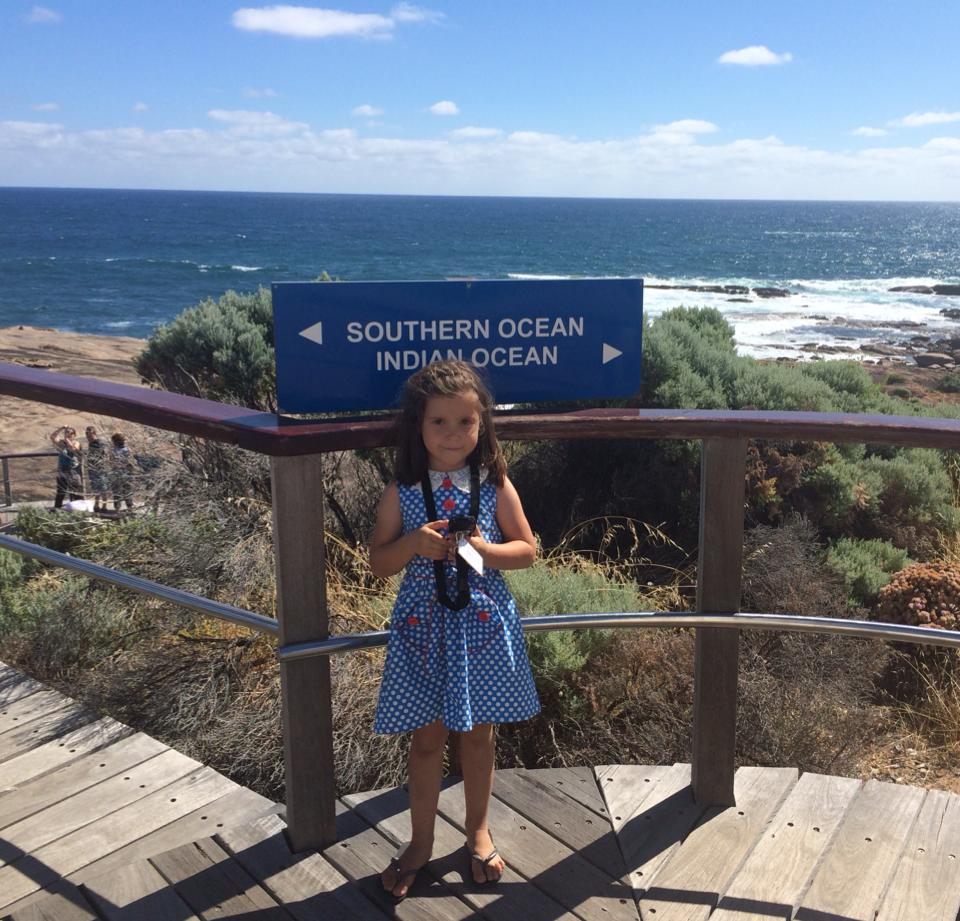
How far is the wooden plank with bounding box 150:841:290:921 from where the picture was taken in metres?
2.22

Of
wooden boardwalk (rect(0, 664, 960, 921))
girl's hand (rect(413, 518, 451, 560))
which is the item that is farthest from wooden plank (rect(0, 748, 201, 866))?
girl's hand (rect(413, 518, 451, 560))

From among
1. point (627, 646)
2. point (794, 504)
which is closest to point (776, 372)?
point (794, 504)

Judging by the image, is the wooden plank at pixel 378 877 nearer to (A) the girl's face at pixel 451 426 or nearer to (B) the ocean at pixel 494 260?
(A) the girl's face at pixel 451 426

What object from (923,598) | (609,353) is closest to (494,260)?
(923,598)

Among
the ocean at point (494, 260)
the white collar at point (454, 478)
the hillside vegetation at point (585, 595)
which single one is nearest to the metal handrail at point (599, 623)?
the white collar at point (454, 478)

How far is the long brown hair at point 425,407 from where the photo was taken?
84.6 inches

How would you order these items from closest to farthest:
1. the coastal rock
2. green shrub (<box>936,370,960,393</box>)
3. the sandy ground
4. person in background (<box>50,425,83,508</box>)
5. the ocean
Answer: person in background (<box>50,425,83,508</box>)
the sandy ground
green shrub (<box>936,370,960,393</box>)
the coastal rock
the ocean

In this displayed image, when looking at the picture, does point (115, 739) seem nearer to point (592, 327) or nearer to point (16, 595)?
point (592, 327)

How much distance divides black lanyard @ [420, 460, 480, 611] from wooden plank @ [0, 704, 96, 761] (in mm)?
1523

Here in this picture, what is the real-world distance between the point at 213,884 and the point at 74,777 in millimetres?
811

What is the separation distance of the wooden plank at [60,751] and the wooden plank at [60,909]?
2.28 ft

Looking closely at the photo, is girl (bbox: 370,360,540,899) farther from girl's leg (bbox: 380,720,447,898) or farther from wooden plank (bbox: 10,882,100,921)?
wooden plank (bbox: 10,882,100,921)

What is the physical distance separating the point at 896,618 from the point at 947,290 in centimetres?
5897

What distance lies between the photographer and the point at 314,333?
7.17 ft
